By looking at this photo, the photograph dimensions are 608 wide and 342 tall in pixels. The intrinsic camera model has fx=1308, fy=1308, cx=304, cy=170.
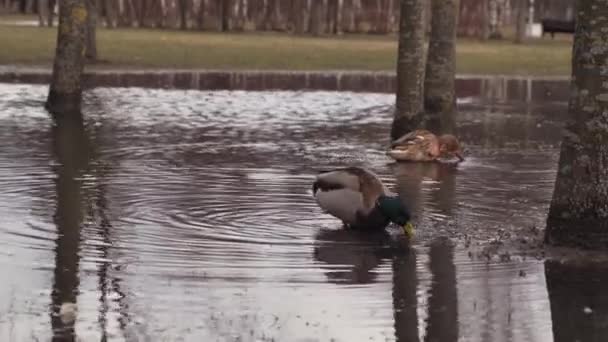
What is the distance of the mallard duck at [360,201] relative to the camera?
9.87 meters

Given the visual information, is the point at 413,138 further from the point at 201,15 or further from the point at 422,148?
the point at 201,15

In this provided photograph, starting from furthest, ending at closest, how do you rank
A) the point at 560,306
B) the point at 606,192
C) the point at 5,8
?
the point at 5,8 < the point at 606,192 < the point at 560,306

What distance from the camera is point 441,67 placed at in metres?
20.0

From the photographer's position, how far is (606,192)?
9.29 meters

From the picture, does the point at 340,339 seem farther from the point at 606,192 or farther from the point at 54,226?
the point at 54,226

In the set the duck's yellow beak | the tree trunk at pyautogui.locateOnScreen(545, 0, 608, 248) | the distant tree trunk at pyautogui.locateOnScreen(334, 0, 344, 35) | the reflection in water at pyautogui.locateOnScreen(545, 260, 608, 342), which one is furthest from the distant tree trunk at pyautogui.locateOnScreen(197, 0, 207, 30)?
the reflection in water at pyautogui.locateOnScreen(545, 260, 608, 342)

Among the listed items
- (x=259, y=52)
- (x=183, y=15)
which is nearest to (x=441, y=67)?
(x=259, y=52)

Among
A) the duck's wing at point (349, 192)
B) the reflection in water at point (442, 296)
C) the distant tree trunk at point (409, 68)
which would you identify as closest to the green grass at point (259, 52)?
the distant tree trunk at point (409, 68)

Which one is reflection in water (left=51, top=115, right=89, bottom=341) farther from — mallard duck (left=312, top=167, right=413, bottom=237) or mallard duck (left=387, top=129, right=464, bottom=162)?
mallard duck (left=387, top=129, right=464, bottom=162)

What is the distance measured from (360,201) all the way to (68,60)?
11.1 metres

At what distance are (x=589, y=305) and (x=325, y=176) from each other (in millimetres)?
3046

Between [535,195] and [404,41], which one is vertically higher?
[404,41]

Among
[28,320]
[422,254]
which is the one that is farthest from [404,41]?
[28,320]

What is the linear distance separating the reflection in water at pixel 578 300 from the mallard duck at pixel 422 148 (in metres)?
5.90
